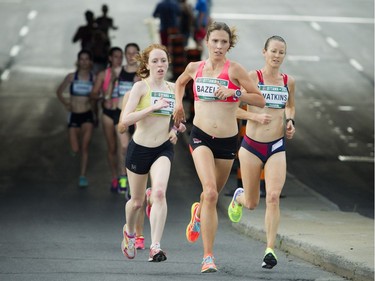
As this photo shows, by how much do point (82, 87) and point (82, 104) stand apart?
0.29m

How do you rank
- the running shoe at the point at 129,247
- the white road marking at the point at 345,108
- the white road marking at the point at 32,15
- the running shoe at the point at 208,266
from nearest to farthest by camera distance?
the running shoe at the point at 208,266 → the running shoe at the point at 129,247 → the white road marking at the point at 345,108 → the white road marking at the point at 32,15

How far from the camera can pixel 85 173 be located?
22.2 m

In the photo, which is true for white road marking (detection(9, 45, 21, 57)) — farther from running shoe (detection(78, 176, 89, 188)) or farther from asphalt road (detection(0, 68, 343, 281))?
running shoe (detection(78, 176, 89, 188))

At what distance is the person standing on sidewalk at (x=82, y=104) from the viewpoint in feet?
69.9

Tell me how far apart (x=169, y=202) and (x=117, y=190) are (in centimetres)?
127

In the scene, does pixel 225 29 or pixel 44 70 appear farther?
pixel 44 70

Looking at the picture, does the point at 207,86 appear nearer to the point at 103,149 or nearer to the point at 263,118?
the point at 263,118

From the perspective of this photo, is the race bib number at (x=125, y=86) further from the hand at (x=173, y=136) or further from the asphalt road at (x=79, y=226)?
the hand at (x=173, y=136)

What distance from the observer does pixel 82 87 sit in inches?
840

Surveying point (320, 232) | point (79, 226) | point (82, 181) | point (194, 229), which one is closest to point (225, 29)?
point (194, 229)

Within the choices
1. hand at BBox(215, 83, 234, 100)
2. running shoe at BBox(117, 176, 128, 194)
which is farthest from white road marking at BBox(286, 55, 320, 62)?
hand at BBox(215, 83, 234, 100)

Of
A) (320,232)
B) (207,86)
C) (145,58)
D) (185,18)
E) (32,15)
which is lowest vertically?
(32,15)

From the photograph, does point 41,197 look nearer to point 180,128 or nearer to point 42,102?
point 180,128

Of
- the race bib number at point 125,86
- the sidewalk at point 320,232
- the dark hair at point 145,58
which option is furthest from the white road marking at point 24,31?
the dark hair at point 145,58
